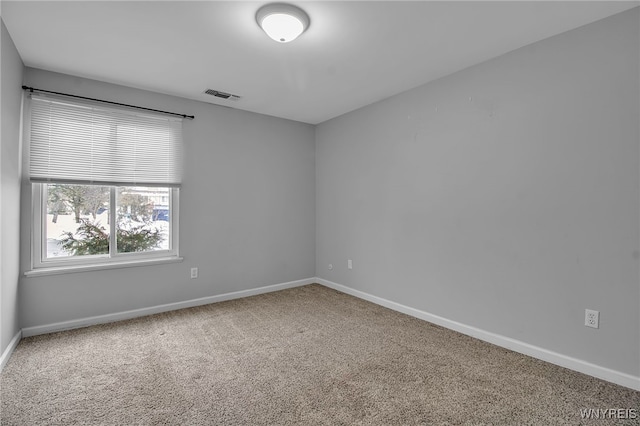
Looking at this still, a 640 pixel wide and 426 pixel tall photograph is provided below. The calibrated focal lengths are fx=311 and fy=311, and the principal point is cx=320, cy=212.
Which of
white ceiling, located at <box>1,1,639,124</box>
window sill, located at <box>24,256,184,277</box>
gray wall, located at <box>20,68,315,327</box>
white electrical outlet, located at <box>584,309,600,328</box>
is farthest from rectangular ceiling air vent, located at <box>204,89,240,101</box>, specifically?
white electrical outlet, located at <box>584,309,600,328</box>

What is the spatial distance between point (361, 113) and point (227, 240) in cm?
245

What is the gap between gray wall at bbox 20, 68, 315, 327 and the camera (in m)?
3.09

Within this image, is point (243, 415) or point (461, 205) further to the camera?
point (461, 205)

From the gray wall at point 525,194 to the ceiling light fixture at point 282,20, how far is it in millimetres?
1709

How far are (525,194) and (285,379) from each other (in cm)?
240

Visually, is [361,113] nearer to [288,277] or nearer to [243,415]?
[288,277]

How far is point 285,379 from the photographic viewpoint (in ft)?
7.25

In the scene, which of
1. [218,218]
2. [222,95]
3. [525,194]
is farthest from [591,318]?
[222,95]

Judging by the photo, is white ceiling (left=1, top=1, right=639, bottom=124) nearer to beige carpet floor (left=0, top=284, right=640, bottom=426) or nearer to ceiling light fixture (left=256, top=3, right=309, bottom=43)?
ceiling light fixture (left=256, top=3, right=309, bottom=43)

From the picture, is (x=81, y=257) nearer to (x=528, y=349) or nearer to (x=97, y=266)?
(x=97, y=266)

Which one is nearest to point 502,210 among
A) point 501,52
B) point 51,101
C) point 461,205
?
point 461,205

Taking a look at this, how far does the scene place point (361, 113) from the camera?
13.6ft

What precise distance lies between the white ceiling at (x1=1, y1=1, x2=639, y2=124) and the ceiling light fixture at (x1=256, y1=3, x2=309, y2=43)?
6 cm

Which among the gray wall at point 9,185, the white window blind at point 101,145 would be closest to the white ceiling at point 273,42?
the gray wall at point 9,185
